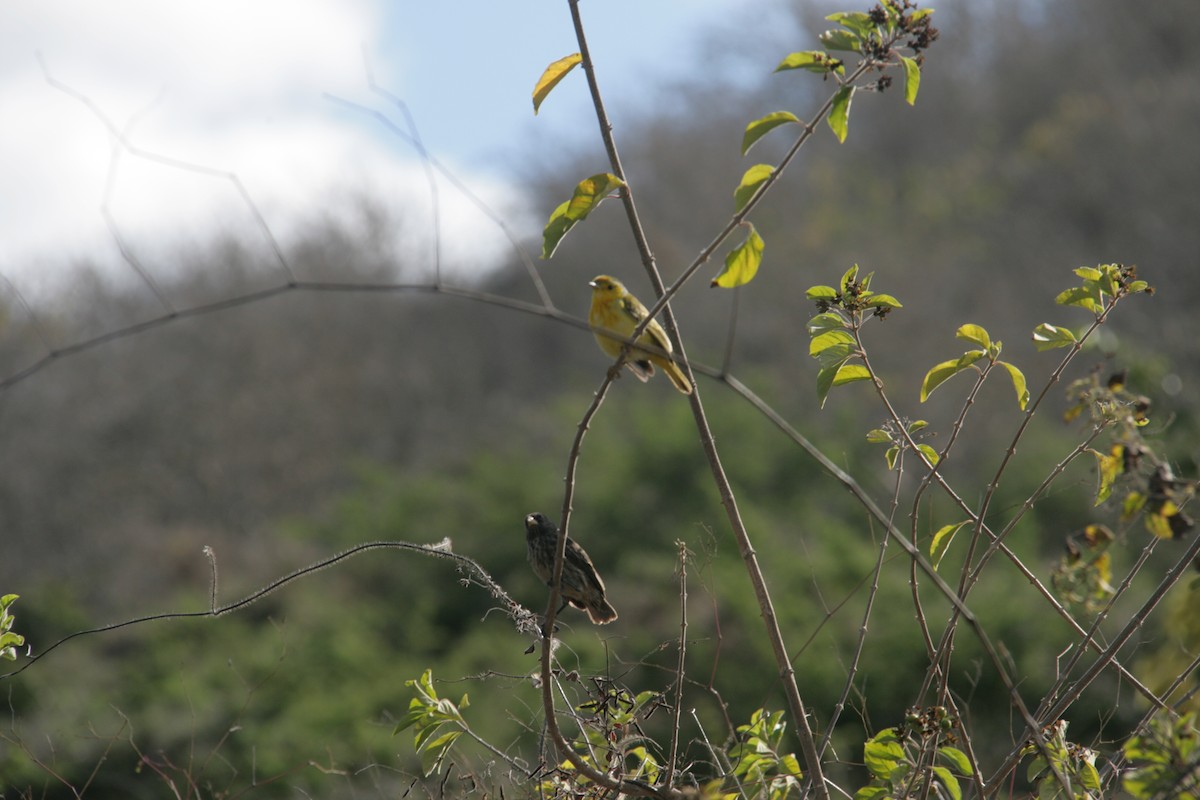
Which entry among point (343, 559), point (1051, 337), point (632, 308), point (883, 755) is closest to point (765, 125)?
point (1051, 337)

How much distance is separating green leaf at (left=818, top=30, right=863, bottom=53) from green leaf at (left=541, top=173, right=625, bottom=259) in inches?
18.9

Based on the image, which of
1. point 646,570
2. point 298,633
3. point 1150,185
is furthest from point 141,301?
point 1150,185

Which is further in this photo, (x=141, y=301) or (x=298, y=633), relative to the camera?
(x=141, y=301)

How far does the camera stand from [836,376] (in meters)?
2.83

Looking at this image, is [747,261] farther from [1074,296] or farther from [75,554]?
[75,554]

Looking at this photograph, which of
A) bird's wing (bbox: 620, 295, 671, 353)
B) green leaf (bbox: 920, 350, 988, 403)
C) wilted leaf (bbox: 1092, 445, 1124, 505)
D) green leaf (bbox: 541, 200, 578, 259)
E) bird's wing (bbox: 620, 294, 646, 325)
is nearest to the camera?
wilted leaf (bbox: 1092, 445, 1124, 505)

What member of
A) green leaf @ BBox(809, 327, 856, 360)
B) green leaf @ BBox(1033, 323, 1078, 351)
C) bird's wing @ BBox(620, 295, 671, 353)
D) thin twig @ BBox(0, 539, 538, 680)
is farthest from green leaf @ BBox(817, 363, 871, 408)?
bird's wing @ BBox(620, 295, 671, 353)

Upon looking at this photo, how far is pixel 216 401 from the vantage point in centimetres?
2600

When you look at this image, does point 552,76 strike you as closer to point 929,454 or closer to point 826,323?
point 826,323

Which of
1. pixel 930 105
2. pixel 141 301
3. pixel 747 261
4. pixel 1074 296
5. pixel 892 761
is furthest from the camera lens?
pixel 930 105

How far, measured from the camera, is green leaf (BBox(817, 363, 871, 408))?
2.73 meters

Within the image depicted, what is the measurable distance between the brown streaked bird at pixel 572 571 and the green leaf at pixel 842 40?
2071 mm

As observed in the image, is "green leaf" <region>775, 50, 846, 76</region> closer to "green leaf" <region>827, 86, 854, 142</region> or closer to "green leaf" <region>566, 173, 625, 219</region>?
"green leaf" <region>827, 86, 854, 142</region>

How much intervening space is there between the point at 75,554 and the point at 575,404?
424 inches
